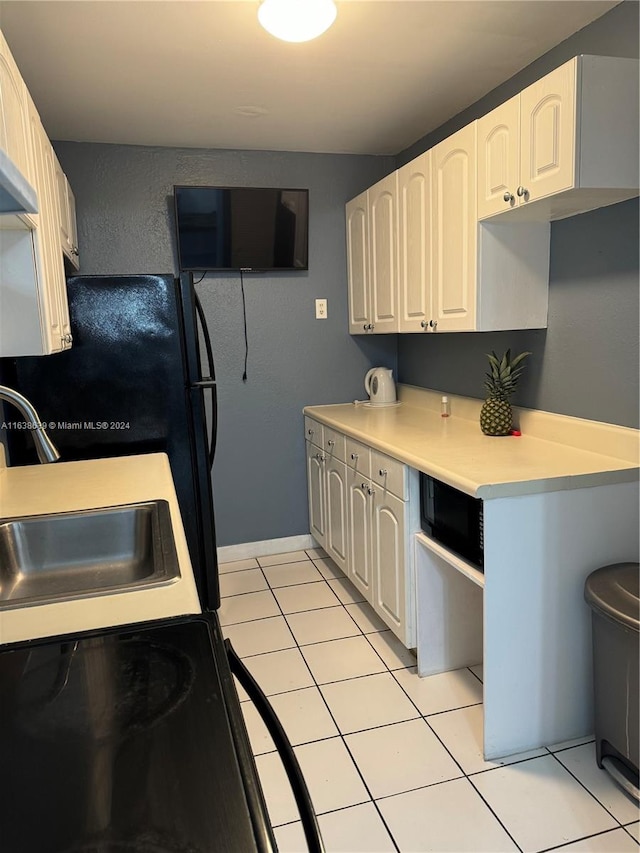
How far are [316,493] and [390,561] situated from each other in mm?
1050

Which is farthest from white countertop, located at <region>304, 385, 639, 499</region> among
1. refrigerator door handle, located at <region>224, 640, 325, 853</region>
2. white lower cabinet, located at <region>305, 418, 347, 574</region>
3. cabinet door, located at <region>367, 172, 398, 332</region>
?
refrigerator door handle, located at <region>224, 640, 325, 853</region>

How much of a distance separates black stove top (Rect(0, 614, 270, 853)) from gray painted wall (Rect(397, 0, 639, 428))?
159 centimetres

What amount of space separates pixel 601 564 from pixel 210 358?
1.83m

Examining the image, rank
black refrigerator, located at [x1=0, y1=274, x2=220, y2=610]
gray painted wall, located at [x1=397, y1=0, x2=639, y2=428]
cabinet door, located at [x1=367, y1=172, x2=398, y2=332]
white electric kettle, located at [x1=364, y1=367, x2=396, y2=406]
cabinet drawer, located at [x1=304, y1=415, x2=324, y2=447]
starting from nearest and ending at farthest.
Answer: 1. gray painted wall, located at [x1=397, y1=0, x2=639, y2=428]
2. black refrigerator, located at [x1=0, y1=274, x2=220, y2=610]
3. cabinet door, located at [x1=367, y1=172, x2=398, y2=332]
4. cabinet drawer, located at [x1=304, y1=415, x2=324, y2=447]
5. white electric kettle, located at [x1=364, y1=367, x2=396, y2=406]

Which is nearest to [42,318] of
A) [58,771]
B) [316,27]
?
[316,27]

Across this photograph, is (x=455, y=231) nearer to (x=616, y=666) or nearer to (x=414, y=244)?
(x=414, y=244)

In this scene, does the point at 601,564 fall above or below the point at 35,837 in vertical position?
below

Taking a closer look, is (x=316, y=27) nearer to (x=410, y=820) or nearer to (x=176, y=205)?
(x=176, y=205)

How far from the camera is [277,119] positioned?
8.98ft

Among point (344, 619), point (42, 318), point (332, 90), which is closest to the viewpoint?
point (42, 318)

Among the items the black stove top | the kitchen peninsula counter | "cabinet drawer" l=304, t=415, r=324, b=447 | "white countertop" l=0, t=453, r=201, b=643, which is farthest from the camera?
"cabinet drawer" l=304, t=415, r=324, b=447

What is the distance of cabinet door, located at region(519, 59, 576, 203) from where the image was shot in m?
1.67

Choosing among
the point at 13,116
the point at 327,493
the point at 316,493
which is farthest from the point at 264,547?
the point at 13,116

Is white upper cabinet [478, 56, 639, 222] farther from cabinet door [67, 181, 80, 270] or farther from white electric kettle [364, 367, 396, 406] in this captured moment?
cabinet door [67, 181, 80, 270]
